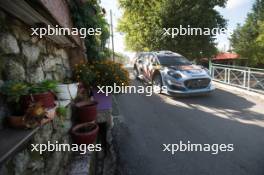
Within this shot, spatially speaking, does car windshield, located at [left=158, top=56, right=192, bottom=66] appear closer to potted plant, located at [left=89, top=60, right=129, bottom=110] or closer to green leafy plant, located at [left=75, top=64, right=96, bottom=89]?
potted plant, located at [left=89, top=60, right=129, bottom=110]

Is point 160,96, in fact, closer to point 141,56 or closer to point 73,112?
point 141,56

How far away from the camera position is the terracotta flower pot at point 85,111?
279 centimetres

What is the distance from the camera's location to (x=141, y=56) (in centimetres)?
954

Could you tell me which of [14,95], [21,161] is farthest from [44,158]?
[14,95]

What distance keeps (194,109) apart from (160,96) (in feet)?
5.79

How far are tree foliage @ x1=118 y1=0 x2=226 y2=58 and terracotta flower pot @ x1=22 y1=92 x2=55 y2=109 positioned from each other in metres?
11.6

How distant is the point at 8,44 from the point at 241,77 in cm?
882

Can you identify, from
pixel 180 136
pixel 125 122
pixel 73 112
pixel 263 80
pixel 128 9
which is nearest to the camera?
pixel 73 112

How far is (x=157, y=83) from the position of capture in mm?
7555

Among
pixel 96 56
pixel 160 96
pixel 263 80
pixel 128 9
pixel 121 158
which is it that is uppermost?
pixel 128 9

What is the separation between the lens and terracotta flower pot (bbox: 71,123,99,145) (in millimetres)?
2518

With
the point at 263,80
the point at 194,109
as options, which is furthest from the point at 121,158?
the point at 263,80

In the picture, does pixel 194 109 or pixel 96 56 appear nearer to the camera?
pixel 96 56

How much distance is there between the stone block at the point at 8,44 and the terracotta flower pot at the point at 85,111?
1459 millimetres
